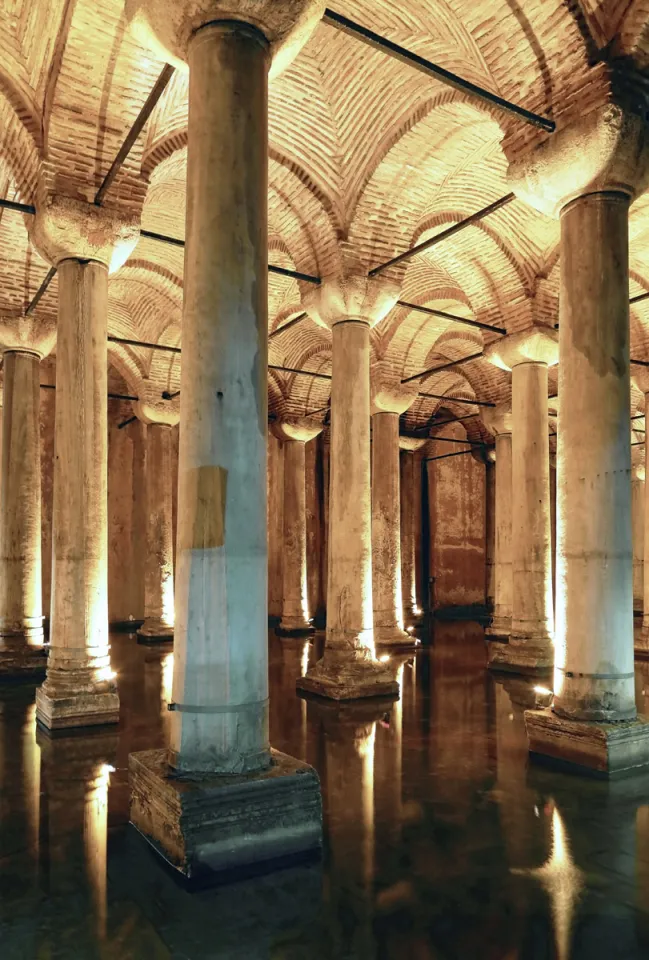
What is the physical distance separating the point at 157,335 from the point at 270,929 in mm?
12900

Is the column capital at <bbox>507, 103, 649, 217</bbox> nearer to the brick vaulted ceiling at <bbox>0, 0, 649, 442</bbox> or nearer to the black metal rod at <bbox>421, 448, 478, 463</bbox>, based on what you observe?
the brick vaulted ceiling at <bbox>0, 0, 649, 442</bbox>

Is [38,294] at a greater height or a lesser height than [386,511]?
greater

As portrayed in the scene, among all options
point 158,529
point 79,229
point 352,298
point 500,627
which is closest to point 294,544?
point 158,529

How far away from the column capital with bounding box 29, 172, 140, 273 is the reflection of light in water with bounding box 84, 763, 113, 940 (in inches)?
186

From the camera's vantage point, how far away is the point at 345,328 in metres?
9.12

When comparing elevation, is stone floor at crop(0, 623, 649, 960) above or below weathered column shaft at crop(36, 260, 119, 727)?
below

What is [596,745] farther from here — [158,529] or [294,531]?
[294,531]

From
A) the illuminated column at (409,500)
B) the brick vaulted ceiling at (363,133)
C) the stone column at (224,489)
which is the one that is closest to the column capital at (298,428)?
the illuminated column at (409,500)

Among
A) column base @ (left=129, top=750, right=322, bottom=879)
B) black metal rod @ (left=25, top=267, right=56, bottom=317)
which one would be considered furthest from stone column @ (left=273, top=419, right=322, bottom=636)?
column base @ (left=129, top=750, right=322, bottom=879)

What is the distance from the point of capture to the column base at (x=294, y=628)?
52.0ft

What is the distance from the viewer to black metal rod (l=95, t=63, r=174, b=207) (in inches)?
230

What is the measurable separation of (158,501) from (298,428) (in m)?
3.61

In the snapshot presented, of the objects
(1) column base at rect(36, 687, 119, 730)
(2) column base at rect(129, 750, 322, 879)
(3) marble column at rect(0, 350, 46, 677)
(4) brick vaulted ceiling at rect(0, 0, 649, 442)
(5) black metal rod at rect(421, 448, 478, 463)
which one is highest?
(4) brick vaulted ceiling at rect(0, 0, 649, 442)

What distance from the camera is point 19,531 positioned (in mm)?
10008
